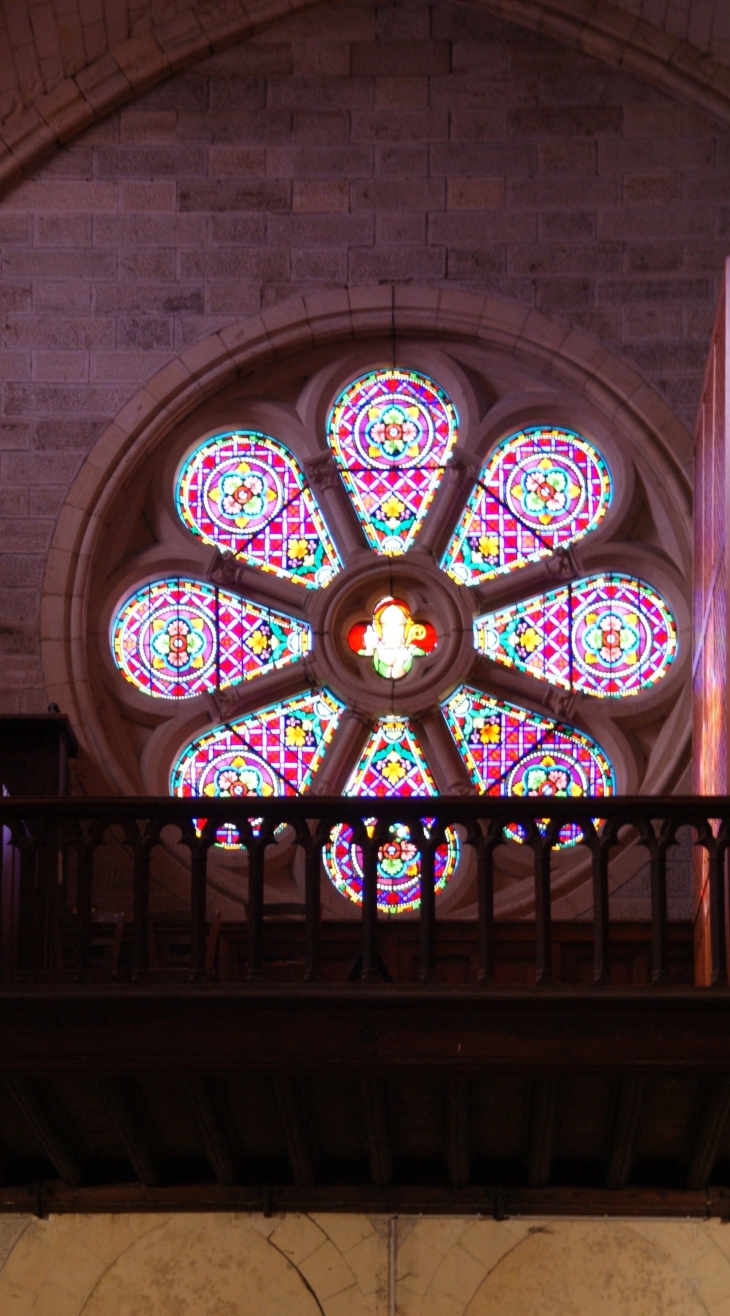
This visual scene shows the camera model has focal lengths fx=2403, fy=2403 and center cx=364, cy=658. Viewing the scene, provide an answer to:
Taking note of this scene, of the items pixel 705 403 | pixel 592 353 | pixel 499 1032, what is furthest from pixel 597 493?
pixel 499 1032

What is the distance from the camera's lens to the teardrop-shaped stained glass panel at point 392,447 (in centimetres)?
1075

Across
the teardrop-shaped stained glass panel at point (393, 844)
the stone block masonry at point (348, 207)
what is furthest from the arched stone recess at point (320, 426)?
the teardrop-shaped stained glass panel at point (393, 844)

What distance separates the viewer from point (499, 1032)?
7.48 meters

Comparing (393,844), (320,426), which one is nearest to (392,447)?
(320,426)

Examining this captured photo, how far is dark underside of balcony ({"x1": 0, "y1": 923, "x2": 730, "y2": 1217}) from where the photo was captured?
294 inches

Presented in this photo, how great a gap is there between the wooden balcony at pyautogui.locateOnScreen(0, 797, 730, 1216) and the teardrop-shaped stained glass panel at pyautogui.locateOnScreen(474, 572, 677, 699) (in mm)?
2462

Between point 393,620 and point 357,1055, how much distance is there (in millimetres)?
3411

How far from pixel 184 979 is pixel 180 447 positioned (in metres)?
3.62

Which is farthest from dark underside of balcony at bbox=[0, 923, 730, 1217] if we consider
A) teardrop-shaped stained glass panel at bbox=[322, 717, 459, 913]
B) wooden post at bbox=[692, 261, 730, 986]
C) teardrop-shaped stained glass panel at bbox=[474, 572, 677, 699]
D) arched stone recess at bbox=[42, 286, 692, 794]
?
teardrop-shaped stained glass panel at bbox=[474, 572, 677, 699]

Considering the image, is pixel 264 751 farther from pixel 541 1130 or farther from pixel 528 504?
pixel 541 1130

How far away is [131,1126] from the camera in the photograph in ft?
26.0

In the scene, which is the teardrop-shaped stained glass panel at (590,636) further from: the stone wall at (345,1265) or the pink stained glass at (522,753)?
the stone wall at (345,1265)

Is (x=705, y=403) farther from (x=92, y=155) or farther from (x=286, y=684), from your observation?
(x=92, y=155)

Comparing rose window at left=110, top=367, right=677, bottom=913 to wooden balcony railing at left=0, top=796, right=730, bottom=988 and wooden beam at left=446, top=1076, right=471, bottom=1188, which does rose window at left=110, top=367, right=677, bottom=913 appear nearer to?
wooden beam at left=446, top=1076, right=471, bottom=1188
